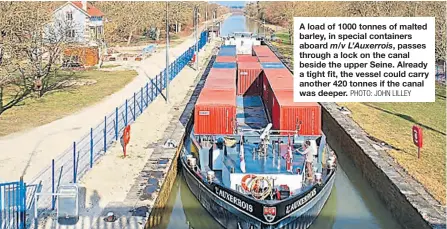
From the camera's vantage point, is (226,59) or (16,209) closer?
(16,209)

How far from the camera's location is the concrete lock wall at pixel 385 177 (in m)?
12.1

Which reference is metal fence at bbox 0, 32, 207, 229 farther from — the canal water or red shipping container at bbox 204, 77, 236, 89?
red shipping container at bbox 204, 77, 236, 89

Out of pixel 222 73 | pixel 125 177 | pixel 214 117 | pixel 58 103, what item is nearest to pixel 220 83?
pixel 222 73

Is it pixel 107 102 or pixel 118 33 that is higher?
pixel 118 33

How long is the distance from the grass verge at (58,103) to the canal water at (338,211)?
22.0 ft

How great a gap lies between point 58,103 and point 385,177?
50.7ft

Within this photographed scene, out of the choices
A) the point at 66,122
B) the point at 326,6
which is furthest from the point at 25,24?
the point at 326,6

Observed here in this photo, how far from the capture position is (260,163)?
1412cm

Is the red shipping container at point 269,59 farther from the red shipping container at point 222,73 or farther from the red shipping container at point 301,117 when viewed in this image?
the red shipping container at point 301,117

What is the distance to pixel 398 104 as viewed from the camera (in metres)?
25.8

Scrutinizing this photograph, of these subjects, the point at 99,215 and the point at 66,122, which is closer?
the point at 99,215

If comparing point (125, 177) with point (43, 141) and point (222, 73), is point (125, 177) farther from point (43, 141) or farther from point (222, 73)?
point (222, 73)

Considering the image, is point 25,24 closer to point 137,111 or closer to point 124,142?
point 137,111

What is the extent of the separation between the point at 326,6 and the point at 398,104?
3071cm
